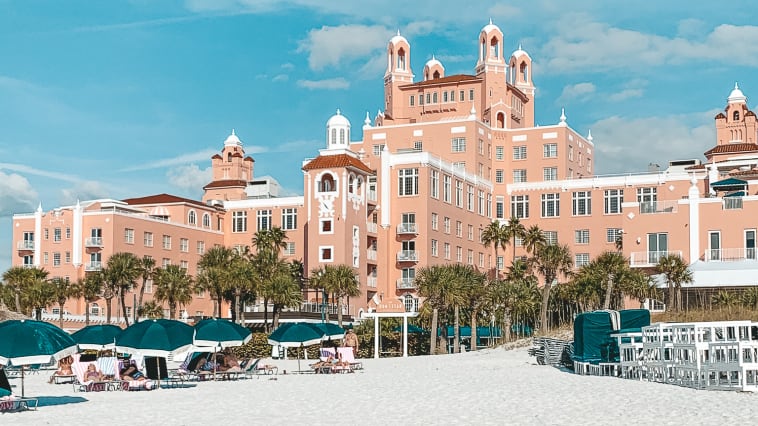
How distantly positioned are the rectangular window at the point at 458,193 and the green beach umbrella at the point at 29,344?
6209cm

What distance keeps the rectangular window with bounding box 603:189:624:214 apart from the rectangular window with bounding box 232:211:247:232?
28976 mm

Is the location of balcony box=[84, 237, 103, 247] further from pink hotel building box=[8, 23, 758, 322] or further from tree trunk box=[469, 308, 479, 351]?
tree trunk box=[469, 308, 479, 351]

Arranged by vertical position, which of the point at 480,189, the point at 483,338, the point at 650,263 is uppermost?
the point at 480,189

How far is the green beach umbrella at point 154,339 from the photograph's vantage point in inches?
1065

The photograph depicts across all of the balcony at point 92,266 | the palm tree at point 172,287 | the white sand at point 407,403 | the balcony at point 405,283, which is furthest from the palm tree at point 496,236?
the white sand at point 407,403

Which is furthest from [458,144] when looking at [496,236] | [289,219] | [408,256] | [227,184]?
[227,184]

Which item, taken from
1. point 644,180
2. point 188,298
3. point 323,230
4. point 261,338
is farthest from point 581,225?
point 261,338

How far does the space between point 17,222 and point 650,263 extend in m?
47.0

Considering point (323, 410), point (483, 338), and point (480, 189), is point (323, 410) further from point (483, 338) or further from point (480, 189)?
point (480, 189)

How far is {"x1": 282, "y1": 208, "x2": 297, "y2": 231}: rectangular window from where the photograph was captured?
84.9 metres

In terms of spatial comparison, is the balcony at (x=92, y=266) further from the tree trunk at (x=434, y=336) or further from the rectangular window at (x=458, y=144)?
the tree trunk at (x=434, y=336)

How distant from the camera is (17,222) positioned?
3241 inches

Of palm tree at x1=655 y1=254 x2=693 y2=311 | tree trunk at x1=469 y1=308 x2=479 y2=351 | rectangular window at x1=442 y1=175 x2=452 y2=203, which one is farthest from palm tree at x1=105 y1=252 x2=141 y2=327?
palm tree at x1=655 y1=254 x2=693 y2=311

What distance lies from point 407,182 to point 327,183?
19.2ft
